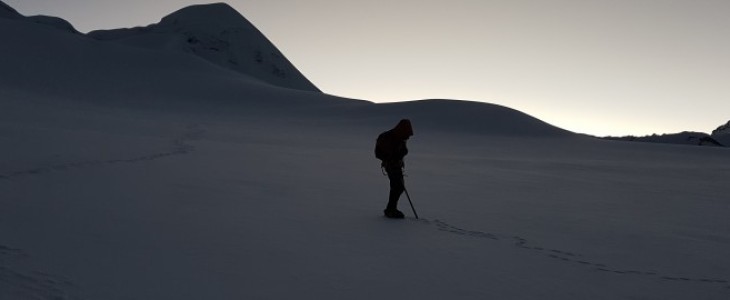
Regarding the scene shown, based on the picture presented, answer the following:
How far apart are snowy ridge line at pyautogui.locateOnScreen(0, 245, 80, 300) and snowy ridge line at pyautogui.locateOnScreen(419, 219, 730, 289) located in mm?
4957

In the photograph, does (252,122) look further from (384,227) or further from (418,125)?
(384,227)

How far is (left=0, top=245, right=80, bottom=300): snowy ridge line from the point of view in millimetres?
4180

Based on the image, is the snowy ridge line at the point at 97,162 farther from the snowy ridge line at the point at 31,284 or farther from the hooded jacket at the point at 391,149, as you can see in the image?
the hooded jacket at the point at 391,149

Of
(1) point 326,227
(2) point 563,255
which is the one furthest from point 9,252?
(2) point 563,255

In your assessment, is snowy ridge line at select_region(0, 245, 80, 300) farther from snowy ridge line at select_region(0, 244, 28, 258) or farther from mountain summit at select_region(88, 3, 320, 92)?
mountain summit at select_region(88, 3, 320, 92)

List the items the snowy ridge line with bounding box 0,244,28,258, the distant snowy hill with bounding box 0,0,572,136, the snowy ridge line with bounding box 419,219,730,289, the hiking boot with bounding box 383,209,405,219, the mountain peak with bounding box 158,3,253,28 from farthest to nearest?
1. the mountain peak with bounding box 158,3,253,28
2. the distant snowy hill with bounding box 0,0,572,136
3. the hiking boot with bounding box 383,209,405,219
4. the snowy ridge line with bounding box 419,219,730,289
5. the snowy ridge line with bounding box 0,244,28,258

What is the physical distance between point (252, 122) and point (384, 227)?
31.5 metres

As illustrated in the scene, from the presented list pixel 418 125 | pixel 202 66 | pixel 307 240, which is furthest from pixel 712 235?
pixel 202 66

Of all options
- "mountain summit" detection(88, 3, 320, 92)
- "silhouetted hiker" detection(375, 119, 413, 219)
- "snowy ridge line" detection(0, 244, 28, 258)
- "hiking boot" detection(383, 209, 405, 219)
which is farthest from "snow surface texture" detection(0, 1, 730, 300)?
"mountain summit" detection(88, 3, 320, 92)

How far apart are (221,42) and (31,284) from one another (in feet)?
619

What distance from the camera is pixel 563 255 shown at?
7.06 m

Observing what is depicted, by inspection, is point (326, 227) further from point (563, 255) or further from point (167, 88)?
point (167, 88)

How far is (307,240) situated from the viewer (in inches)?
264

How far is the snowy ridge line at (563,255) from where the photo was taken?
6.30 meters
